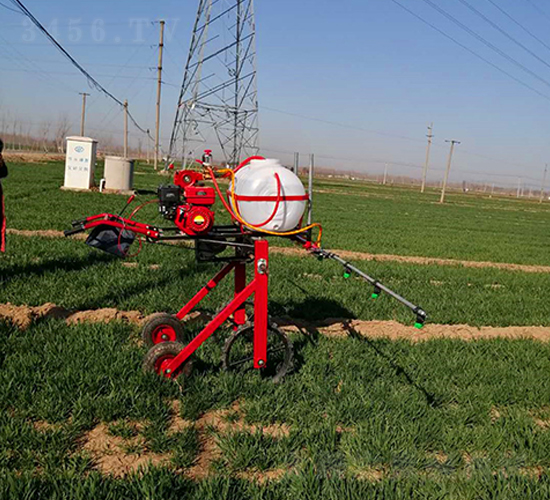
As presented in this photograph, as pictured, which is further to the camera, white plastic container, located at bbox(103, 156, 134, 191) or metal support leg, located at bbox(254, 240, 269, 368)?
white plastic container, located at bbox(103, 156, 134, 191)

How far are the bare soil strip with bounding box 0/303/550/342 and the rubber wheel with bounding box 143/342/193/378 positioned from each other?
134cm

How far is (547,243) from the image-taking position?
1834 centimetres

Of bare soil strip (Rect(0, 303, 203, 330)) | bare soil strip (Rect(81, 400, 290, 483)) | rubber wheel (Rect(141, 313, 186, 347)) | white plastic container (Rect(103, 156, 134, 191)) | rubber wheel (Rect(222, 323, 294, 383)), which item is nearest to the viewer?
bare soil strip (Rect(81, 400, 290, 483))

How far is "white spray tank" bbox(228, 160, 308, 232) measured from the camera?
380 centimetres

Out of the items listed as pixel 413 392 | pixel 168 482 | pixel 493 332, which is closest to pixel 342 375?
pixel 413 392

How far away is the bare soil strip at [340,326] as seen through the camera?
509cm

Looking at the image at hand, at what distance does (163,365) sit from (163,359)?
0.22 ft

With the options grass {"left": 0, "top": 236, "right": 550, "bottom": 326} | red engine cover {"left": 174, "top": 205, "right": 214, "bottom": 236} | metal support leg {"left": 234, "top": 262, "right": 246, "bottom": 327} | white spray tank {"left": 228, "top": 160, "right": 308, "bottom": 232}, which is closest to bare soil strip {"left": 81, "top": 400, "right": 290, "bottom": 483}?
metal support leg {"left": 234, "top": 262, "right": 246, "bottom": 327}

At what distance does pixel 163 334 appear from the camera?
446 cm

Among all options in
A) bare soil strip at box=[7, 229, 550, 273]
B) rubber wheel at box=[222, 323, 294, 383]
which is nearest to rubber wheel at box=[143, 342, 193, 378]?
rubber wheel at box=[222, 323, 294, 383]

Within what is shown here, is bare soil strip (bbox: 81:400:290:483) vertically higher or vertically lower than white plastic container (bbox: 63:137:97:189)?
lower

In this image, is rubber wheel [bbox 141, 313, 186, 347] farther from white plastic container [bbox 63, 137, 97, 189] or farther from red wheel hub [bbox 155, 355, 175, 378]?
white plastic container [bbox 63, 137, 97, 189]

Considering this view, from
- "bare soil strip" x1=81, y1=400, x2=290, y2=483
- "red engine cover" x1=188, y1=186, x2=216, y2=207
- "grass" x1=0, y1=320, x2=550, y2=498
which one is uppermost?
"red engine cover" x1=188, y1=186, x2=216, y2=207

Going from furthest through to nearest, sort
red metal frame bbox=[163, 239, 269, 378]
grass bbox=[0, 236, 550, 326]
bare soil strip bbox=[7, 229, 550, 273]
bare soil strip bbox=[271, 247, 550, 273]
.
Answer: bare soil strip bbox=[271, 247, 550, 273] → bare soil strip bbox=[7, 229, 550, 273] → grass bbox=[0, 236, 550, 326] → red metal frame bbox=[163, 239, 269, 378]
